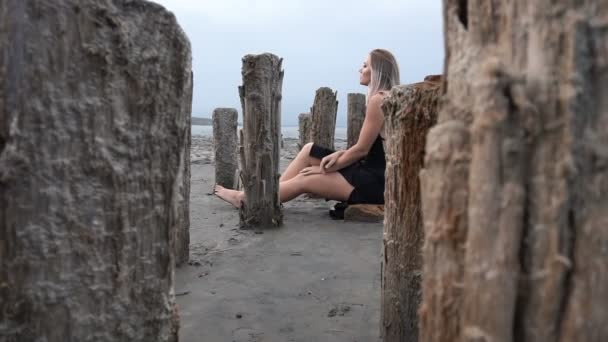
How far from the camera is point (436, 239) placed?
1248 millimetres

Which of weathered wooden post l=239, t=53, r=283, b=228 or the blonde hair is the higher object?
the blonde hair

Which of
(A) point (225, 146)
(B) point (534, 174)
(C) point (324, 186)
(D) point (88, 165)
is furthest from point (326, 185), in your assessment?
(B) point (534, 174)

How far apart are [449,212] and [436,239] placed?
77 mm

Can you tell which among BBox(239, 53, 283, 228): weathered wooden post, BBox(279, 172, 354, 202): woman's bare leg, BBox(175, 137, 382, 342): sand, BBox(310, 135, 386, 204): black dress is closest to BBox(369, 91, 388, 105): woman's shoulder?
BBox(310, 135, 386, 204): black dress

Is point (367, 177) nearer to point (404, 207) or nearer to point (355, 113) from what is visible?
point (355, 113)

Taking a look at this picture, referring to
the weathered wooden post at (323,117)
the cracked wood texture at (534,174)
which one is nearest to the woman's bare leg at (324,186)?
the weathered wooden post at (323,117)

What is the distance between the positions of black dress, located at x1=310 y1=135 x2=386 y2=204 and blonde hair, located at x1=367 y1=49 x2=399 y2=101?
0.85m

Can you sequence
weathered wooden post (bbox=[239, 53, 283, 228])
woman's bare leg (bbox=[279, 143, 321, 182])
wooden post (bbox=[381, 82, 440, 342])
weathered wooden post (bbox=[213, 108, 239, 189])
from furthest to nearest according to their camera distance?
weathered wooden post (bbox=[213, 108, 239, 189]), woman's bare leg (bbox=[279, 143, 321, 182]), weathered wooden post (bbox=[239, 53, 283, 228]), wooden post (bbox=[381, 82, 440, 342])

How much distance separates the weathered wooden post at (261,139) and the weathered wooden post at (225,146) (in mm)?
2093

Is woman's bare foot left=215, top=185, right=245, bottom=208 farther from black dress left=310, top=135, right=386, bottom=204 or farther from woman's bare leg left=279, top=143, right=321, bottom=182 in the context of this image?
black dress left=310, top=135, right=386, bottom=204

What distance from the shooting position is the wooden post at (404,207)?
6.77 feet

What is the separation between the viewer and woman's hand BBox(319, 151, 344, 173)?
5176 mm

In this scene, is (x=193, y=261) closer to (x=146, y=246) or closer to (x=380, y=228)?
(x=380, y=228)

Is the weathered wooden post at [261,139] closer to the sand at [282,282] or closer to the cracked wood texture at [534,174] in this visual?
the sand at [282,282]
